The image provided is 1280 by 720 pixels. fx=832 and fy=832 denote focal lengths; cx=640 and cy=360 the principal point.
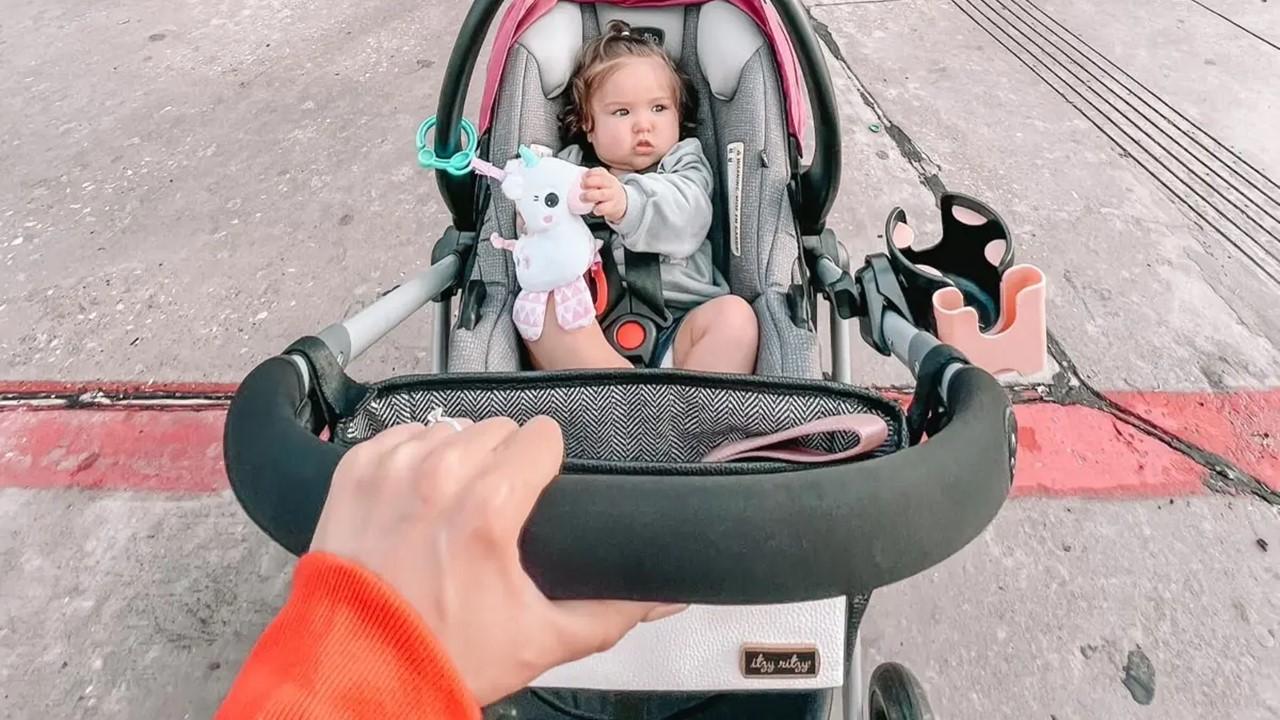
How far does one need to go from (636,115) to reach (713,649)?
92 cm

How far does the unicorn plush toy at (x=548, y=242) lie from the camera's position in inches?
47.9

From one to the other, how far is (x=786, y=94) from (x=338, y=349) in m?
0.82

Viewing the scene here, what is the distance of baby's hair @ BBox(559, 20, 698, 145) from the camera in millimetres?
1393

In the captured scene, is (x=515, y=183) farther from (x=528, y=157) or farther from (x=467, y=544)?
(x=467, y=544)

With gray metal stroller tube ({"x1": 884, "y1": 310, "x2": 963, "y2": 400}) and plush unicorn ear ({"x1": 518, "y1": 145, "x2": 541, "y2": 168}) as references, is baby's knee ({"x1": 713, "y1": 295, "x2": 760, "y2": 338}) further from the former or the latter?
plush unicorn ear ({"x1": 518, "y1": 145, "x2": 541, "y2": 168})

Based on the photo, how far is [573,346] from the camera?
1.28 metres

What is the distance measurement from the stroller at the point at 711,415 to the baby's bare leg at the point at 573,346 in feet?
0.21

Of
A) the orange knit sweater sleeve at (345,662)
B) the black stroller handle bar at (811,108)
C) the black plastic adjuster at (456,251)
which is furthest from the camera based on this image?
the black plastic adjuster at (456,251)

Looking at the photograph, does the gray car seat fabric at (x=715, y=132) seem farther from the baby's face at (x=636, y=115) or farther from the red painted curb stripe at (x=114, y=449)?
the red painted curb stripe at (x=114, y=449)

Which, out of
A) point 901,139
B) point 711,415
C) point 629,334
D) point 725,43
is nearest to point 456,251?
point 629,334

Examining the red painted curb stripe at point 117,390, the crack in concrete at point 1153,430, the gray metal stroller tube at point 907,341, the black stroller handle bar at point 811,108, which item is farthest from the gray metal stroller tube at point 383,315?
the crack in concrete at point 1153,430

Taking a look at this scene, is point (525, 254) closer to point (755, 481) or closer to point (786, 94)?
point (786, 94)

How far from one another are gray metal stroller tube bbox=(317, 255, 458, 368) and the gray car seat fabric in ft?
0.18

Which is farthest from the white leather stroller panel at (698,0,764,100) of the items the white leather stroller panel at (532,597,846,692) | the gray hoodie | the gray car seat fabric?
the white leather stroller panel at (532,597,846,692)
